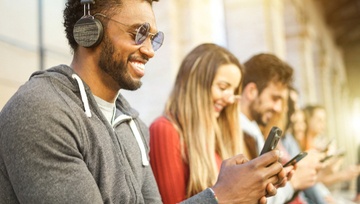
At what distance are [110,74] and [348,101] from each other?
2077 cm

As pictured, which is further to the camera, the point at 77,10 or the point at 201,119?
the point at 201,119

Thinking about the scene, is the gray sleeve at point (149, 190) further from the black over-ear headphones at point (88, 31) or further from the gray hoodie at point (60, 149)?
the black over-ear headphones at point (88, 31)

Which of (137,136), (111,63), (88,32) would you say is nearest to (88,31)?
(88,32)

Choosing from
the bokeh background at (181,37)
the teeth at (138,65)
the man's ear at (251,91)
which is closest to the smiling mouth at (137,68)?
the teeth at (138,65)

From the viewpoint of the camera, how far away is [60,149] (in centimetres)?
118

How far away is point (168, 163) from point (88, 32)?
813 millimetres

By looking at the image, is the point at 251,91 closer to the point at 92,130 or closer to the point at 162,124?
the point at 162,124

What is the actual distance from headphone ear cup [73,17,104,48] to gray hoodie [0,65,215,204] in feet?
0.30

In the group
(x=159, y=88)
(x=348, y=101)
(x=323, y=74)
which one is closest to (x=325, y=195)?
(x=159, y=88)

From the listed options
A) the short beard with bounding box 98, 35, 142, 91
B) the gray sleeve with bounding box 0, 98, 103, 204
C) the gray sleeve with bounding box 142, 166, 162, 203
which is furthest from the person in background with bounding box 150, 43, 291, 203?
the gray sleeve with bounding box 0, 98, 103, 204

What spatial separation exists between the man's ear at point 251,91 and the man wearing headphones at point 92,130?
1.44 metres

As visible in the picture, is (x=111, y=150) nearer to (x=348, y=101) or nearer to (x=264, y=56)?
(x=264, y=56)

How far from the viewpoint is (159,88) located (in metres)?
3.90

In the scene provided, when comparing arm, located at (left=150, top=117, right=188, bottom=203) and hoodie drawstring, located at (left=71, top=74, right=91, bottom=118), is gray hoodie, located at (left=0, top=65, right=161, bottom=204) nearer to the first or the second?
hoodie drawstring, located at (left=71, top=74, right=91, bottom=118)
